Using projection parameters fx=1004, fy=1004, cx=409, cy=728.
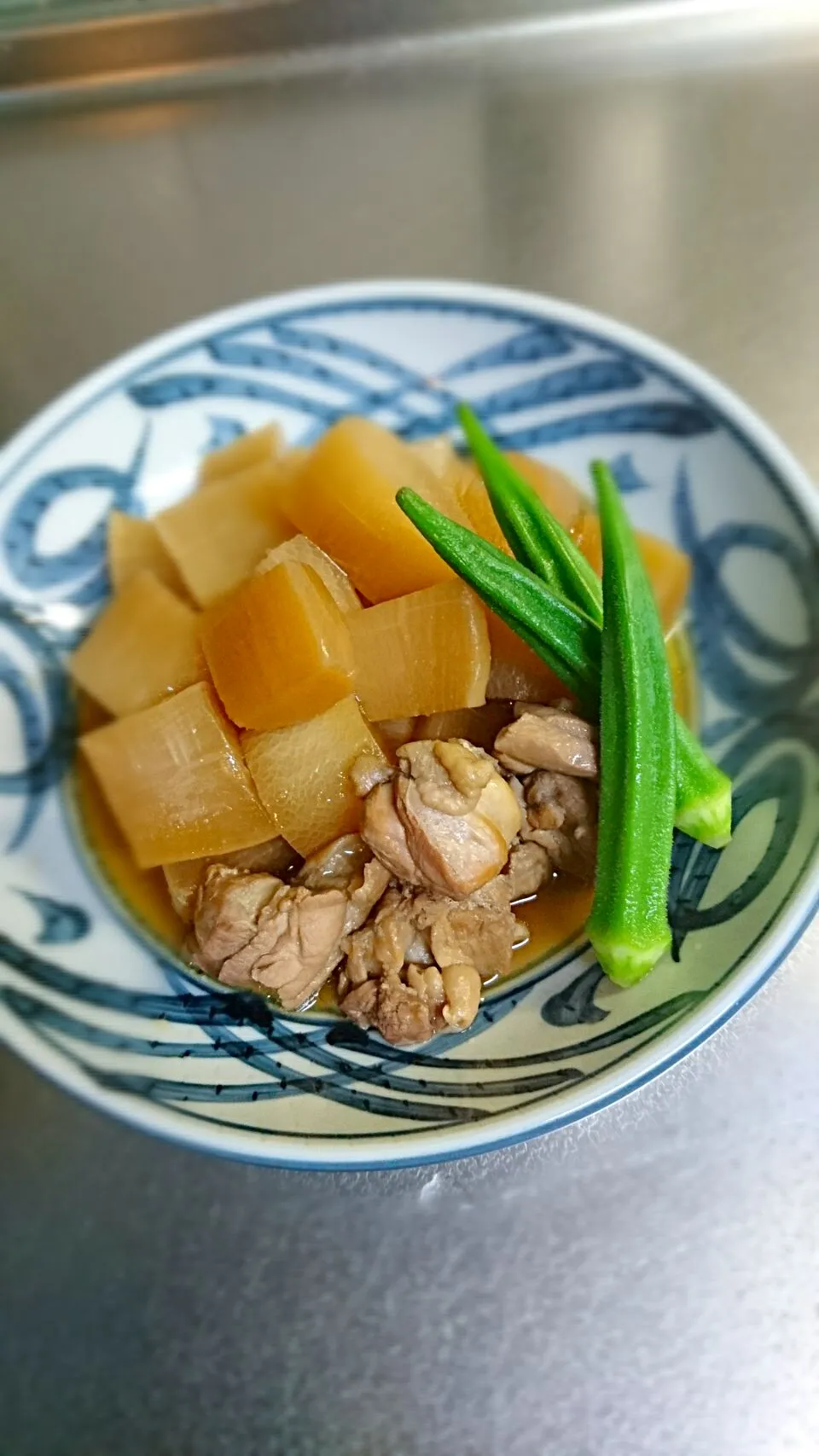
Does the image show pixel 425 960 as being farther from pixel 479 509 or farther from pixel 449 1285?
pixel 479 509

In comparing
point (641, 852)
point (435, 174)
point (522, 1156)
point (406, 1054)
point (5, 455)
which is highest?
point (435, 174)

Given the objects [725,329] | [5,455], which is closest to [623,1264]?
[5,455]

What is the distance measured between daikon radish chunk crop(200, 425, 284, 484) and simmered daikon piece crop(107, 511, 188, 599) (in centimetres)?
20

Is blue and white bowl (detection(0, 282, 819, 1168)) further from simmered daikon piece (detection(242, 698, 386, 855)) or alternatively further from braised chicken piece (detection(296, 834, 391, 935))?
simmered daikon piece (detection(242, 698, 386, 855))

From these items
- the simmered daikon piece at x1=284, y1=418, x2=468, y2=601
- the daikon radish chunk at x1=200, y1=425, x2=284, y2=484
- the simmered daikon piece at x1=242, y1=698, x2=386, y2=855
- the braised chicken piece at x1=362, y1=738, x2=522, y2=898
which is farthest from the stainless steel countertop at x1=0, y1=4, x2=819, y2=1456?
the daikon radish chunk at x1=200, y1=425, x2=284, y2=484

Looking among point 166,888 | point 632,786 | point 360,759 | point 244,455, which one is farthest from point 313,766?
point 244,455

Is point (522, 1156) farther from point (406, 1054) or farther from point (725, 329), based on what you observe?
point (725, 329)

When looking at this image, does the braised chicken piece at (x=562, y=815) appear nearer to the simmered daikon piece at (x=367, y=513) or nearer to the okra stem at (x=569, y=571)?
the okra stem at (x=569, y=571)

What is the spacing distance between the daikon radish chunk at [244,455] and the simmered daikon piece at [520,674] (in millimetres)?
803

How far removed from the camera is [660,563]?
6.71 feet

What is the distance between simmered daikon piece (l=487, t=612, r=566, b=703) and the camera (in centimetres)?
194

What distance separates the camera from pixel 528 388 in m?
2.34

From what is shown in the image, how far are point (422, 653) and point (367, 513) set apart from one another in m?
0.34

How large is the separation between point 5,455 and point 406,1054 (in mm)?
1557
